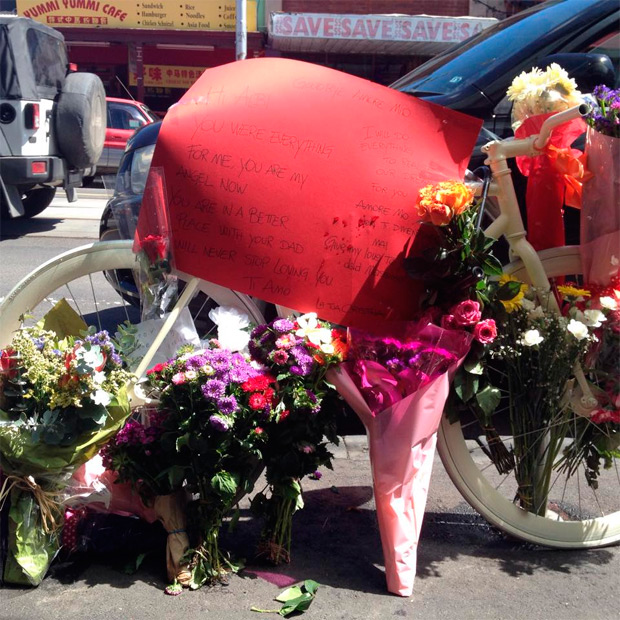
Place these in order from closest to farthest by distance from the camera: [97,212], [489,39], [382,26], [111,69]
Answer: [489,39] → [97,212] → [382,26] → [111,69]

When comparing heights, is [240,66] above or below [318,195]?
above

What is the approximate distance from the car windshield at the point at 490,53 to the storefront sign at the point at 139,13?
16309mm

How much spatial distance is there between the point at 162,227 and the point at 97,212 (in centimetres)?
889

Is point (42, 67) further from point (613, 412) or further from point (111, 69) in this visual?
point (111, 69)

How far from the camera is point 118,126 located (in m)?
14.1

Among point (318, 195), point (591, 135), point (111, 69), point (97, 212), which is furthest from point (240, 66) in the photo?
point (111, 69)

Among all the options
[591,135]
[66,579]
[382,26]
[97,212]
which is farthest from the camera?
[382,26]

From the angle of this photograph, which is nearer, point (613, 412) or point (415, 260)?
point (415, 260)

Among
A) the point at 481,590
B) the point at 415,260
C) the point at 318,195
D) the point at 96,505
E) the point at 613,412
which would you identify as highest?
the point at 318,195

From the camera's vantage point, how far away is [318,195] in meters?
2.74

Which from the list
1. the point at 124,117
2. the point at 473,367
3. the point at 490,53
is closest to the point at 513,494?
the point at 473,367

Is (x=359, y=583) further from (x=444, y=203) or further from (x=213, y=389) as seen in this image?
(x=444, y=203)

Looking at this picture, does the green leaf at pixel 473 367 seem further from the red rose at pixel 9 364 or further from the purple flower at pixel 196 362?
the red rose at pixel 9 364

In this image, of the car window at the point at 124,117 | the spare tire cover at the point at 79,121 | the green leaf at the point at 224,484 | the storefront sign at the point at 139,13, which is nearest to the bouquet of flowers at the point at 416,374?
the green leaf at the point at 224,484
